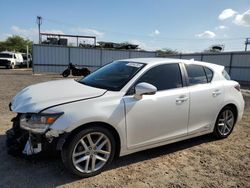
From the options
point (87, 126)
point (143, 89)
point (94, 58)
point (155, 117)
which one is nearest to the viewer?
point (87, 126)

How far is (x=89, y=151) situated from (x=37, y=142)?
2.26 ft

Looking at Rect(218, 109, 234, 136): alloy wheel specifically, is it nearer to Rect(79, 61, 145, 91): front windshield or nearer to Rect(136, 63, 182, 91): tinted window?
Rect(136, 63, 182, 91): tinted window

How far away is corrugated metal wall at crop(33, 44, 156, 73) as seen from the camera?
24844mm

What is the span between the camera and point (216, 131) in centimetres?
518

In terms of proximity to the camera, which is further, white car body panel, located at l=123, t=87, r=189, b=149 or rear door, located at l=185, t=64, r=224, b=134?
rear door, located at l=185, t=64, r=224, b=134

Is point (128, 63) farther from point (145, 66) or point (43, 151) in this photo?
point (43, 151)

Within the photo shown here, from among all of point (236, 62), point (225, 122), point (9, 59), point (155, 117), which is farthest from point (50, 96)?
point (9, 59)

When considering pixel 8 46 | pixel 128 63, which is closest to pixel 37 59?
pixel 128 63

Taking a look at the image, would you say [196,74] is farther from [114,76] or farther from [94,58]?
[94,58]

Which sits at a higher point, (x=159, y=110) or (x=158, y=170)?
(x=159, y=110)

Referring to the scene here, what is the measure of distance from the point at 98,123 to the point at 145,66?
127cm

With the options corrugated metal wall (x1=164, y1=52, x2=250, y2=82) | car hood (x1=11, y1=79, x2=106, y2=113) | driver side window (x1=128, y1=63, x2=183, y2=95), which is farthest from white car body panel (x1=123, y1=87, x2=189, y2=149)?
corrugated metal wall (x1=164, y1=52, x2=250, y2=82)

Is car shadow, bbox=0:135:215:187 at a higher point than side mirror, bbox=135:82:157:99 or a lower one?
lower

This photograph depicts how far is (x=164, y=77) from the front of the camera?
14.2 ft
